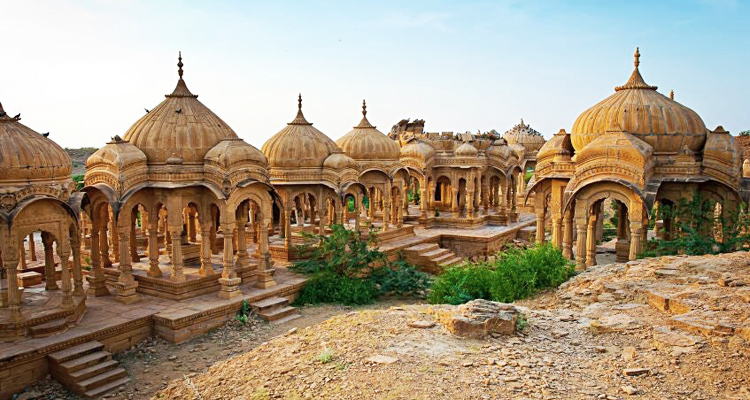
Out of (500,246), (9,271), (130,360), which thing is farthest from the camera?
(500,246)

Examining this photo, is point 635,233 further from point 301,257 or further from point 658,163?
point 301,257

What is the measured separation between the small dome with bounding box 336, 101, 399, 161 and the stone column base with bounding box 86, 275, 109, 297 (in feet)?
34.7

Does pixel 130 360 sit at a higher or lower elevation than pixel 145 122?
lower

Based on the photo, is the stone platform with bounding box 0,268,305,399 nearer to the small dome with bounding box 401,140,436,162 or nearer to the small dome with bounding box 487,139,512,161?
the small dome with bounding box 401,140,436,162

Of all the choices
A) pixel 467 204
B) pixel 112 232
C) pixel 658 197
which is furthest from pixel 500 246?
pixel 112 232

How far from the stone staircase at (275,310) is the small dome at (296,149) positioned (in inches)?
208

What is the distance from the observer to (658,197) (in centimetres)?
1642

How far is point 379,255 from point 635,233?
22.5 feet

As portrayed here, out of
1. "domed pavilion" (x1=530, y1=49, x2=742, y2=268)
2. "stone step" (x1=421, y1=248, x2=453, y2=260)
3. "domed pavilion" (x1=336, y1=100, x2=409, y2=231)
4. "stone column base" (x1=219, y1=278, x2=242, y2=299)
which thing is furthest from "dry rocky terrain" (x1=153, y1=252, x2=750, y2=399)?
"domed pavilion" (x1=336, y1=100, x2=409, y2=231)

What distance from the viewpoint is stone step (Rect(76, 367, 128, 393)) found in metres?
10.1

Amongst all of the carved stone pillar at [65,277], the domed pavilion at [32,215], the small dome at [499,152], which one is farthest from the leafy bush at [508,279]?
the small dome at [499,152]

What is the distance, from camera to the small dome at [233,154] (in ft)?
44.6

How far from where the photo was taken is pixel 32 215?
11.0 m

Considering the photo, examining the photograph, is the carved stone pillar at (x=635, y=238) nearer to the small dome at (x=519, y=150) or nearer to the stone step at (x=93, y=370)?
the stone step at (x=93, y=370)
